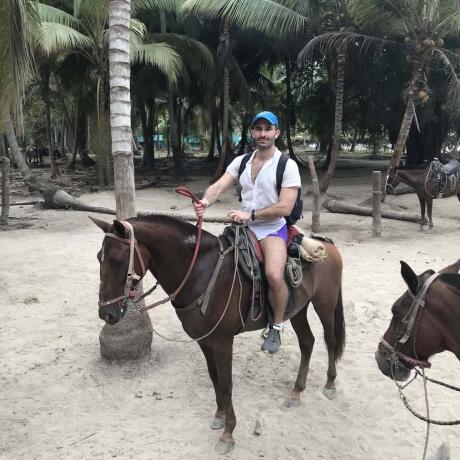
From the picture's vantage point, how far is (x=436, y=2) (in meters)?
11.5

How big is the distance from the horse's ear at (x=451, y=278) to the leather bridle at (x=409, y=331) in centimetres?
4

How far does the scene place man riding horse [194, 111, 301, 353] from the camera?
3.30 m

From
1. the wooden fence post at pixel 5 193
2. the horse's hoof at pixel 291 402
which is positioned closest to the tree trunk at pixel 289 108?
the wooden fence post at pixel 5 193

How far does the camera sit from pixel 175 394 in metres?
4.18

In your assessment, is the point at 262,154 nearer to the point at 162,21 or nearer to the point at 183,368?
the point at 183,368

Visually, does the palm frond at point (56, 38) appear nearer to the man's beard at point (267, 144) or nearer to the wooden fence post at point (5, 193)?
the wooden fence post at point (5, 193)

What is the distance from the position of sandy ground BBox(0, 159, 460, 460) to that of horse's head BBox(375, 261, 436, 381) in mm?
1188

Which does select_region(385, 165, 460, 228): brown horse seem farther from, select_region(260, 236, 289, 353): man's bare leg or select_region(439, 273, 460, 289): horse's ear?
select_region(439, 273, 460, 289): horse's ear

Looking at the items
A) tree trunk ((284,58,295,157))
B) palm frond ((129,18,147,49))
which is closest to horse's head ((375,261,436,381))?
palm frond ((129,18,147,49))

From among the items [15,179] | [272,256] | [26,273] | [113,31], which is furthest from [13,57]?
[15,179]

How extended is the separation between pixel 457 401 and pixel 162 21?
1985cm

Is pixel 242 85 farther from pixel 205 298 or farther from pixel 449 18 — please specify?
pixel 205 298

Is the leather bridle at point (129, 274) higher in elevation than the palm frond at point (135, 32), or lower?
lower

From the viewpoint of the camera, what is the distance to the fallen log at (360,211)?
12.0 meters
